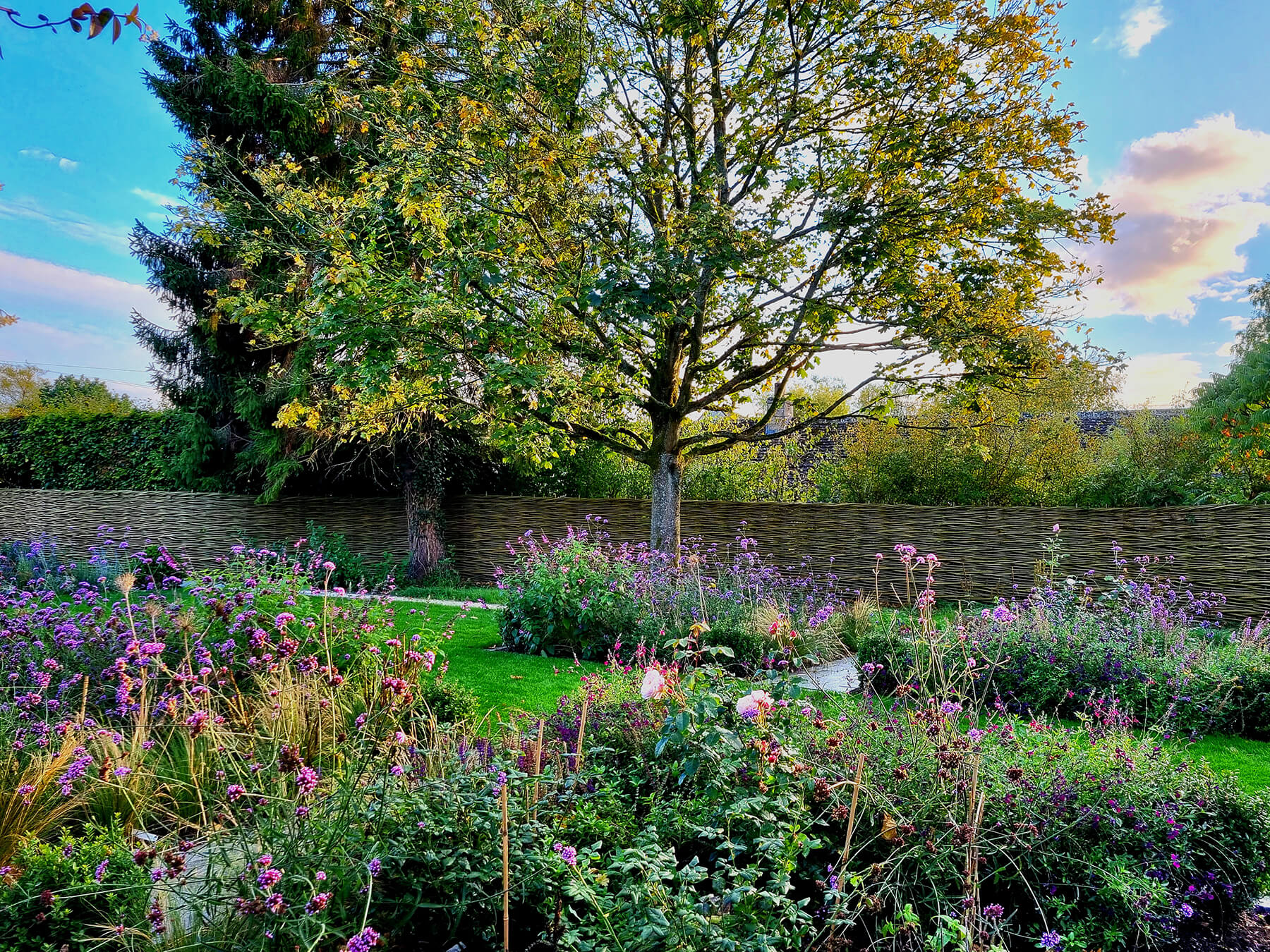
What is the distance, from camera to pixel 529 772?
267cm

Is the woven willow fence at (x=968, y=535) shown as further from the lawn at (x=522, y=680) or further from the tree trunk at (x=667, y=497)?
the lawn at (x=522, y=680)

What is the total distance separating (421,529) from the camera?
39.3ft

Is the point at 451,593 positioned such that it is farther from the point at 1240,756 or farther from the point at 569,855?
the point at 569,855

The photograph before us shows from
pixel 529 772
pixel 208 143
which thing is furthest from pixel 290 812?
pixel 208 143

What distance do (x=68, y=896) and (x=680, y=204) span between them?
7.54m

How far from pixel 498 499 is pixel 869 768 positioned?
10.2 m

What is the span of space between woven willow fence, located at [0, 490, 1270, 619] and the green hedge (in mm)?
888

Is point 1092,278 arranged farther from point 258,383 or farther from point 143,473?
point 143,473

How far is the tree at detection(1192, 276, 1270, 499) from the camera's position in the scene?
906 cm

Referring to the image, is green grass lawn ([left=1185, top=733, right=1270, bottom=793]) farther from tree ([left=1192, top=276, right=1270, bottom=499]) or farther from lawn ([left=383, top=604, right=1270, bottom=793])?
tree ([left=1192, top=276, right=1270, bottom=499])

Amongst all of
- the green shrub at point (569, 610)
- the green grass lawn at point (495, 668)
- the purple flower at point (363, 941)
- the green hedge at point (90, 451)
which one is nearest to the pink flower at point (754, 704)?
the purple flower at point (363, 941)

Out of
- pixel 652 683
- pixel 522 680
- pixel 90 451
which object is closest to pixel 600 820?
pixel 652 683

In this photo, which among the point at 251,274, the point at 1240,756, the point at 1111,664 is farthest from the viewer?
the point at 251,274

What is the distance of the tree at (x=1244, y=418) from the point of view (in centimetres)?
906
